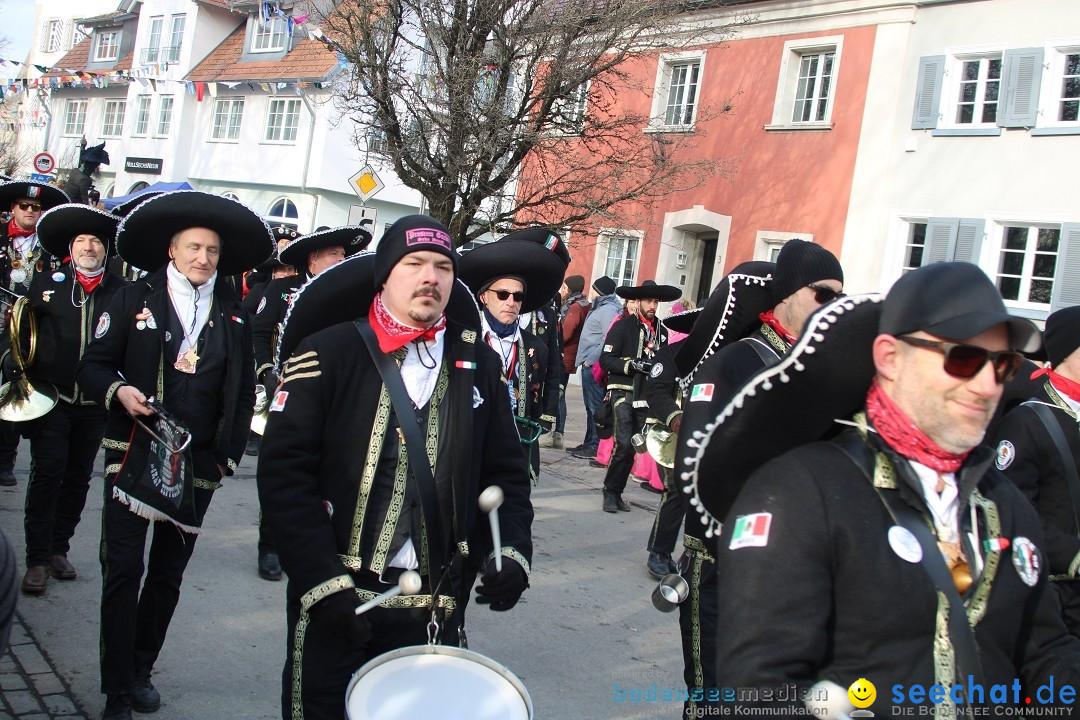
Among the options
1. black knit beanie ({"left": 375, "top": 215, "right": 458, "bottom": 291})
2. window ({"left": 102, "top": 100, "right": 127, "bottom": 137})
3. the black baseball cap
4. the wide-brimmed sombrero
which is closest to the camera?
the black baseball cap

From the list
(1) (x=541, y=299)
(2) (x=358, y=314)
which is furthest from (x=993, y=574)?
(1) (x=541, y=299)

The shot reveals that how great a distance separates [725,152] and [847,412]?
1953cm

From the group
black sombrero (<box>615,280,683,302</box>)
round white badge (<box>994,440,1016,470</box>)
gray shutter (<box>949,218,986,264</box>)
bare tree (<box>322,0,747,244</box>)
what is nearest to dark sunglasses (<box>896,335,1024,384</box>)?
round white badge (<box>994,440,1016,470</box>)

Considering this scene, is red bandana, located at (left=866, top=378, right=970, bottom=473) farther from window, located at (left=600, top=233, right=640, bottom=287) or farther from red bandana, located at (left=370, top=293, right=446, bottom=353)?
window, located at (left=600, top=233, right=640, bottom=287)

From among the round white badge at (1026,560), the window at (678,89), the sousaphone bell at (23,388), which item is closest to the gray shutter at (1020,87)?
the window at (678,89)

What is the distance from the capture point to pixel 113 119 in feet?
133

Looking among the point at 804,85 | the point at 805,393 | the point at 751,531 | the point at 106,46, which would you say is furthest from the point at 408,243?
the point at 106,46

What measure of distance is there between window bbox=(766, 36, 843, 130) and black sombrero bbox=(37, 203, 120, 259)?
1623 centimetres

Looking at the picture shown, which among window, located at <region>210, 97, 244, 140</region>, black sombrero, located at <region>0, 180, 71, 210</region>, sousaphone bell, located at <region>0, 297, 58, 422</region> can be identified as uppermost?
window, located at <region>210, 97, 244, 140</region>

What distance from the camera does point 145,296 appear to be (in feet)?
14.8

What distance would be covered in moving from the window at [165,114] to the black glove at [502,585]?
3780 cm

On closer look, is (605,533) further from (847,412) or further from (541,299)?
(847,412)

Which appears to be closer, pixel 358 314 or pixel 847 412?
pixel 847 412

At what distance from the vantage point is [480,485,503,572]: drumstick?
301 centimetres
